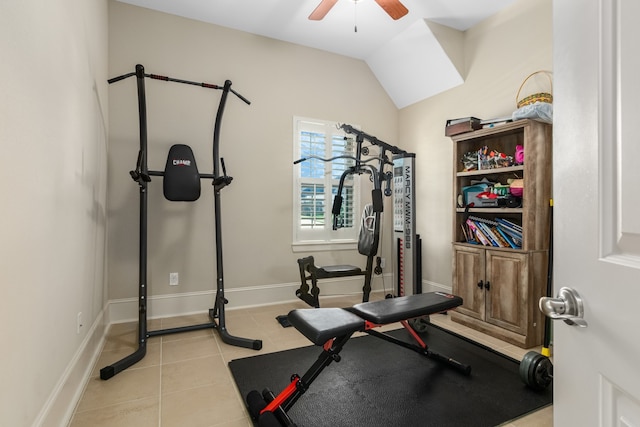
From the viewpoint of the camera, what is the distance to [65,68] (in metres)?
1.80

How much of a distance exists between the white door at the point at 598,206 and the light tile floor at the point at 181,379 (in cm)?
140

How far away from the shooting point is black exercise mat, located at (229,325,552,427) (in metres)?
1.74

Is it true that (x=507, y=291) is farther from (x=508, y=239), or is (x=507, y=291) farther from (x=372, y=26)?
(x=372, y=26)

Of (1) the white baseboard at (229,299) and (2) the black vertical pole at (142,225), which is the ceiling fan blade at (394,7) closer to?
(2) the black vertical pole at (142,225)

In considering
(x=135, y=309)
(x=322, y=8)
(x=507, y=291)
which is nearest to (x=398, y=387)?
(x=507, y=291)

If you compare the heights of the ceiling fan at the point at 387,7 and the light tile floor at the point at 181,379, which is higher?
the ceiling fan at the point at 387,7

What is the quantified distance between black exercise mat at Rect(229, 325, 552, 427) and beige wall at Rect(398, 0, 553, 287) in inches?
63.2

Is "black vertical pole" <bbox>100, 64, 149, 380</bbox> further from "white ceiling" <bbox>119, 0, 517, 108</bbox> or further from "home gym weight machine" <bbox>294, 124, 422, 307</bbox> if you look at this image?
"home gym weight machine" <bbox>294, 124, 422, 307</bbox>

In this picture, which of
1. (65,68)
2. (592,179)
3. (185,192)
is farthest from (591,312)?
(185,192)

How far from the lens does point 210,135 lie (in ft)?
11.6

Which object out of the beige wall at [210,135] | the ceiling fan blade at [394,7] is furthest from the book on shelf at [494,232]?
the ceiling fan blade at [394,7]

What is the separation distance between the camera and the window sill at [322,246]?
398 centimetres

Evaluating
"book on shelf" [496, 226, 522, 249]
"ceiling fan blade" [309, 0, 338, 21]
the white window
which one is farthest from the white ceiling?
"book on shelf" [496, 226, 522, 249]

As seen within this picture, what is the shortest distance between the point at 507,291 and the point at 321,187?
2.32 meters
